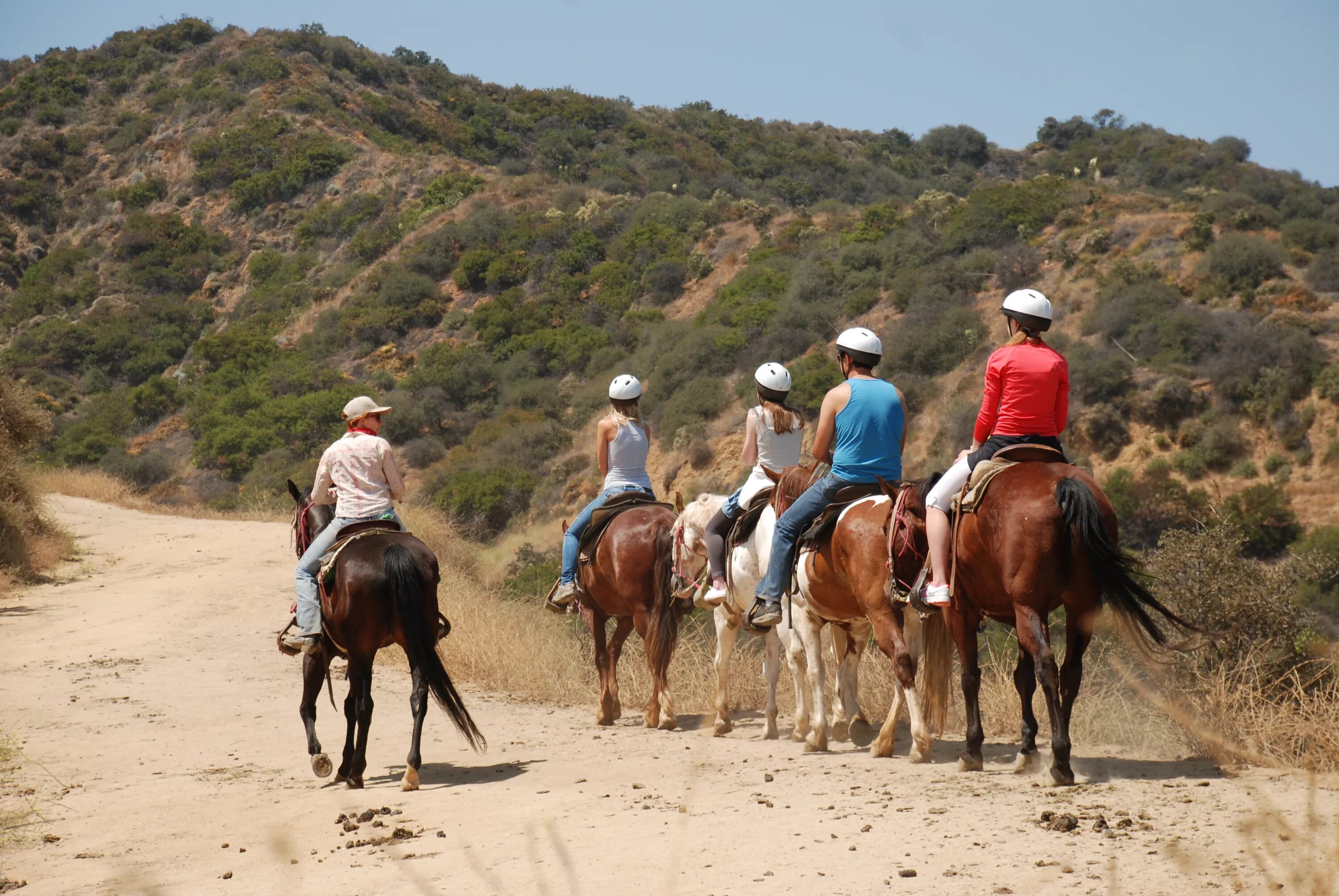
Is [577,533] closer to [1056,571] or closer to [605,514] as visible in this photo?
[605,514]

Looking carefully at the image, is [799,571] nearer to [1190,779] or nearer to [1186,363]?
[1190,779]

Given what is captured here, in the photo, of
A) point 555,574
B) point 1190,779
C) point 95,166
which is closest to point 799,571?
point 1190,779

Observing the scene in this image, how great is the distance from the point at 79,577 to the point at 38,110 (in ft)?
193

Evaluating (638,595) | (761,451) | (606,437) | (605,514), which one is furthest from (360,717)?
(761,451)

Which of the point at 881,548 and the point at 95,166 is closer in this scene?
the point at 881,548

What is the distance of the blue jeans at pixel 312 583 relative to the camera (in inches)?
324

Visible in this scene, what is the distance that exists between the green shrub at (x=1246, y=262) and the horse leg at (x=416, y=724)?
94.5ft

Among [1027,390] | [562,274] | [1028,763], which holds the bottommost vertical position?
[1028,763]

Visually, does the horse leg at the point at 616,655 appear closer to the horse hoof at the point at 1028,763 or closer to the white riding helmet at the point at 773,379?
the white riding helmet at the point at 773,379

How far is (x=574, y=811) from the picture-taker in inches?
266

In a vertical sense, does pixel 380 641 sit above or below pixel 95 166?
below

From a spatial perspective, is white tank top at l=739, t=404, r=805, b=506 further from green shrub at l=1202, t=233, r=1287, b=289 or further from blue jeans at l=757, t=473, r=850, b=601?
green shrub at l=1202, t=233, r=1287, b=289

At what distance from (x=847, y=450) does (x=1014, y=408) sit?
1.37 meters

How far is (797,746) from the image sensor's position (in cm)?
830
